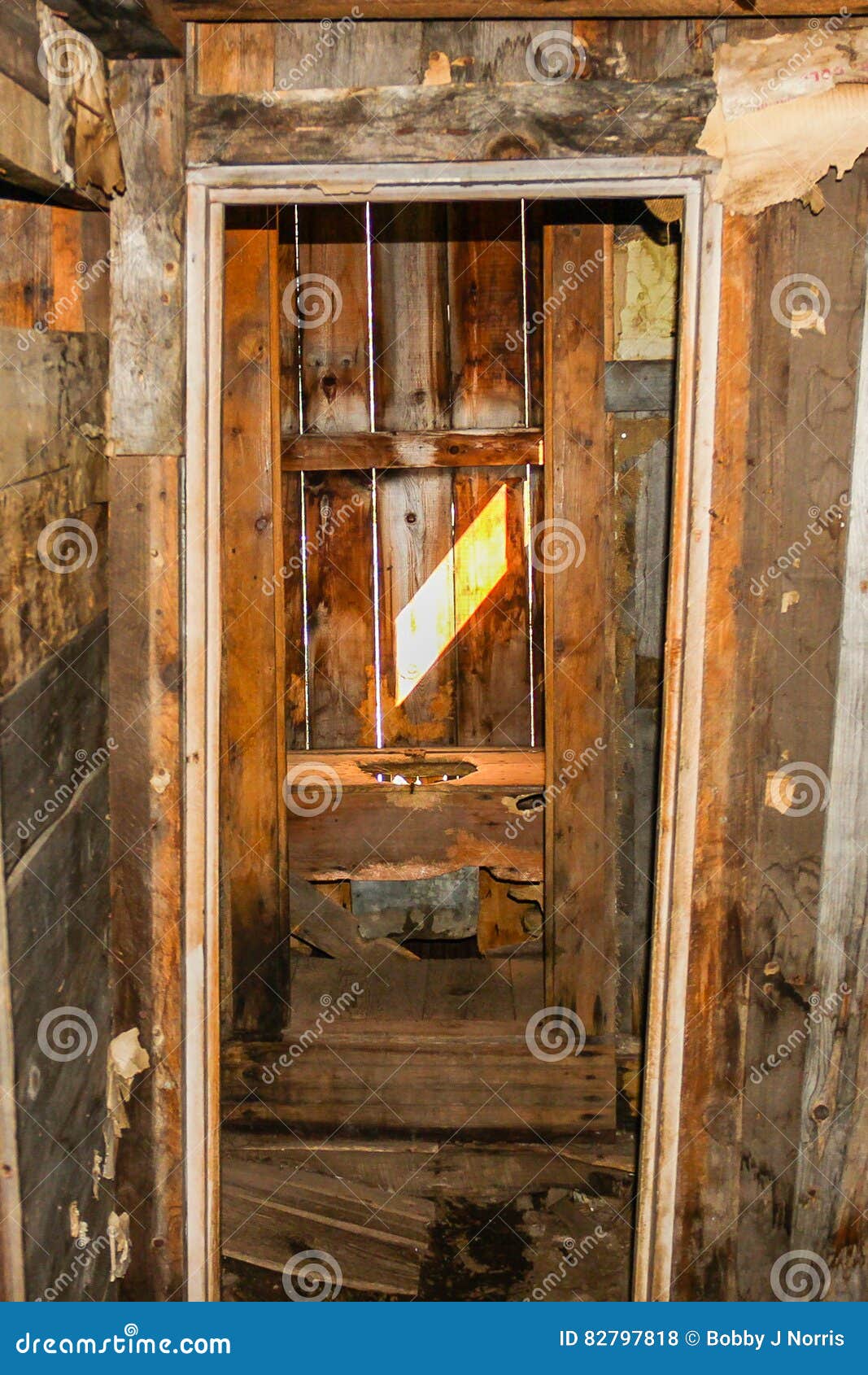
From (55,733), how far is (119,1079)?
812mm

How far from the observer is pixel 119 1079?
7.86ft

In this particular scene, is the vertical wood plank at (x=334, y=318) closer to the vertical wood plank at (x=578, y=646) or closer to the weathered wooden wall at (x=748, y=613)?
the vertical wood plank at (x=578, y=646)

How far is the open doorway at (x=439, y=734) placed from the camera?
3320 millimetres

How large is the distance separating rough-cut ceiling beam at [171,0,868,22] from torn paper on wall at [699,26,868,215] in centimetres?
5

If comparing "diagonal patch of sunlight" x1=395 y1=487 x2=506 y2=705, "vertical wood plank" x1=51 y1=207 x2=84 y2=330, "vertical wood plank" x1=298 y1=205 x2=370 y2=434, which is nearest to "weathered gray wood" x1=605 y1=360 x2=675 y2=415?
"diagonal patch of sunlight" x1=395 y1=487 x2=506 y2=705

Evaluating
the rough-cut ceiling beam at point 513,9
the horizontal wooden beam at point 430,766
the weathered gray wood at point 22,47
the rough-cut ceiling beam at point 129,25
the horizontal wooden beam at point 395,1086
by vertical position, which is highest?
the rough-cut ceiling beam at point 513,9

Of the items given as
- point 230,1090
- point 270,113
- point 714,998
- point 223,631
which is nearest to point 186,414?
point 270,113

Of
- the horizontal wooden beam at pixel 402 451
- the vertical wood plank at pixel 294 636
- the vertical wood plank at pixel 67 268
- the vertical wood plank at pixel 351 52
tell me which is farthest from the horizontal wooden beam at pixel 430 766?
the vertical wood plank at pixel 351 52

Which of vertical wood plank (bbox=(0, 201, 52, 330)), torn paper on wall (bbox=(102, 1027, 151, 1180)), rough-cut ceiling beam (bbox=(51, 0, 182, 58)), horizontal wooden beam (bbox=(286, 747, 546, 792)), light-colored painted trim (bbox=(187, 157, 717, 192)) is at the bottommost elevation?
torn paper on wall (bbox=(102, 1027, 151, 1180))

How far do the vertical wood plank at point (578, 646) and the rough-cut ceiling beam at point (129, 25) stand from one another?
1394 mm

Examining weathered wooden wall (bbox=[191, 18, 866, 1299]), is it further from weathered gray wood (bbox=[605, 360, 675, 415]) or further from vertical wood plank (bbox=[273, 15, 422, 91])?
weathered gray wood (bbox=[605, 360, 675, 415])

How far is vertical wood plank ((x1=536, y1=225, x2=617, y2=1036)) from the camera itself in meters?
3.26

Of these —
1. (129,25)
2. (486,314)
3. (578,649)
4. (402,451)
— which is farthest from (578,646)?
(129,25)

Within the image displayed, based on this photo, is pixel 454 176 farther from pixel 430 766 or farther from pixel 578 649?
pixel 430 766
